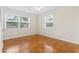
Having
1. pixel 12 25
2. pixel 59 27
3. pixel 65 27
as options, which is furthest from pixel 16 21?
pixel 65 27

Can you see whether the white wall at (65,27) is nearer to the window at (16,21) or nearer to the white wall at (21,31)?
the white wall at (21,31)

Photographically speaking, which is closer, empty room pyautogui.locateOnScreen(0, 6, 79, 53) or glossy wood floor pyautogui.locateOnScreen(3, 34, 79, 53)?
empty room pyautogui.locateOnScreen(0, 6, 79, 53)

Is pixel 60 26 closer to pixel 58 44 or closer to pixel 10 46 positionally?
pixel 58 44

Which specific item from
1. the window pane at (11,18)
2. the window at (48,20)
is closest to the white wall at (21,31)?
the window pane at (11,18)

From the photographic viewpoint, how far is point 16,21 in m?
1.81

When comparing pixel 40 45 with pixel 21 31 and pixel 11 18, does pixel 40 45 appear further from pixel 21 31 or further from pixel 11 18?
pixel 11 18

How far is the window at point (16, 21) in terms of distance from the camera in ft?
5.63

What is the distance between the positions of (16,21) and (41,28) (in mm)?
618

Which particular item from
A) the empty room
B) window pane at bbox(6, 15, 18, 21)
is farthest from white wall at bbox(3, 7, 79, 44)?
window pane at bbox(6, 15, 18, 21)

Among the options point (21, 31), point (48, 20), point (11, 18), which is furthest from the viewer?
point (48, 20)

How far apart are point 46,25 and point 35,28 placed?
0.98ft

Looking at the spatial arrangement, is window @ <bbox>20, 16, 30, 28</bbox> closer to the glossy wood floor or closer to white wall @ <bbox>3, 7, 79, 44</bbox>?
white wall @ <bbox>3, 7, 79, 44</bbox>

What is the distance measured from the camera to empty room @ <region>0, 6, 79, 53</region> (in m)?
1.73
